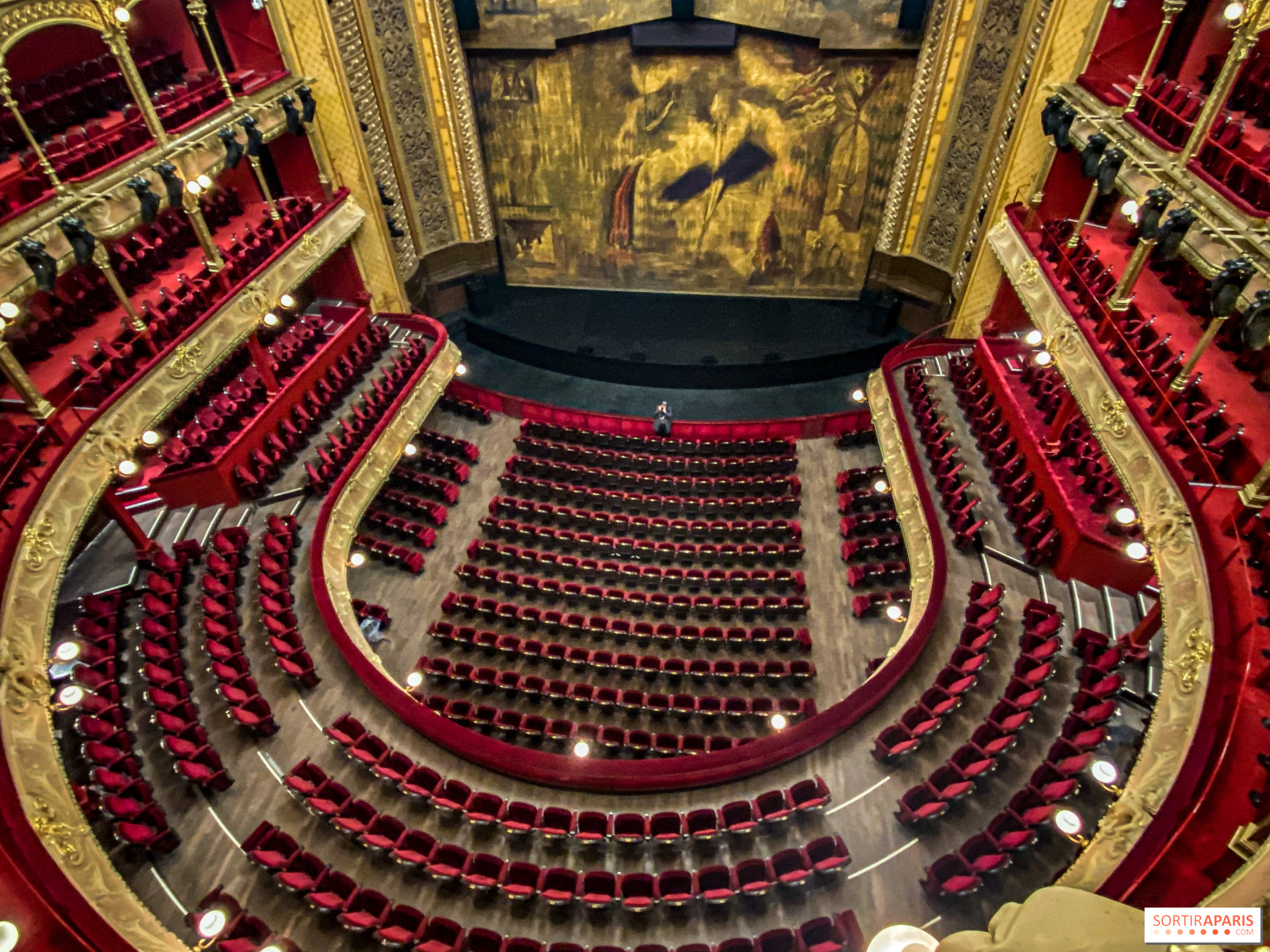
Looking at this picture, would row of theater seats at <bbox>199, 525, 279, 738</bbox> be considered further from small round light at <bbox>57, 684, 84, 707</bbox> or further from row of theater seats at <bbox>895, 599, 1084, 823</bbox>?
row of theater seats at <bbox>895, 599, 1084, 823</bbox>

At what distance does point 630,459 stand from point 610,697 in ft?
16.0

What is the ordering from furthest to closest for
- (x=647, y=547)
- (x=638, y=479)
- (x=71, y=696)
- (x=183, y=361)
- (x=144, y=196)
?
1. (x=638, y=479)
2. (x=647, y=547)
3. (x=183, y=361)
4. (x=144, y=196)
5. (x=71, y=696)

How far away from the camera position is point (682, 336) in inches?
586

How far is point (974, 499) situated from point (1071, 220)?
425 centimetres

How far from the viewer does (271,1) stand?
1041 centimetres

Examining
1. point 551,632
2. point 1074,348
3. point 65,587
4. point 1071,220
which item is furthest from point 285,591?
point 1071,220

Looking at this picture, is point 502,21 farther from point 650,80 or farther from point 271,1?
point 271,1

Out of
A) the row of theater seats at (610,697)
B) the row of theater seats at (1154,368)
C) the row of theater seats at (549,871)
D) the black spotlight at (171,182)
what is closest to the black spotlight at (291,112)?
the black spotlight at (171,182)

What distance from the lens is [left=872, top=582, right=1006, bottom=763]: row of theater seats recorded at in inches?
265

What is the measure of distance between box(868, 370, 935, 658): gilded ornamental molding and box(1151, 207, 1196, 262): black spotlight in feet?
12.3

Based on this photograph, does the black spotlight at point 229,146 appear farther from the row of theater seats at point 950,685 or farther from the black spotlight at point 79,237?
the row of theater seats at point 950,685

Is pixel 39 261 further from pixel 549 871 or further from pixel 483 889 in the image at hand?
pixel 549 871

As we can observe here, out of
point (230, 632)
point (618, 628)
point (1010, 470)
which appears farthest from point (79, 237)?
point (1010, 470)

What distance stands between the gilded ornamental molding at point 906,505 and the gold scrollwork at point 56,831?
7.49m
